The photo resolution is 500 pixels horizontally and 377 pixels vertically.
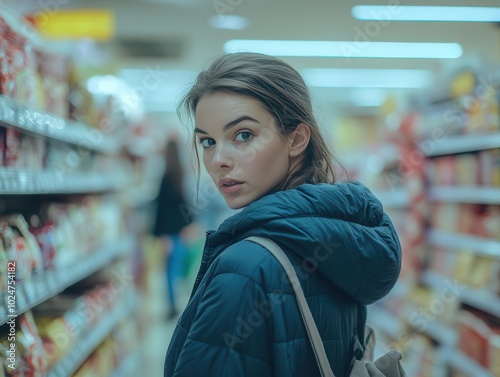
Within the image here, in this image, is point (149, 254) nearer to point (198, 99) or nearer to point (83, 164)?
point (83, 164)

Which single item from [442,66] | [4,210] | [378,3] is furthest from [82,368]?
[378,3]

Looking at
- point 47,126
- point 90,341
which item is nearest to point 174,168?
point 90,341

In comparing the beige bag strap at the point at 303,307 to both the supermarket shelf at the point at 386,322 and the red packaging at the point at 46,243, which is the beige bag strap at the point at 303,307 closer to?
the red packaging at the point at 46,243

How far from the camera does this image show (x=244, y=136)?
131cm

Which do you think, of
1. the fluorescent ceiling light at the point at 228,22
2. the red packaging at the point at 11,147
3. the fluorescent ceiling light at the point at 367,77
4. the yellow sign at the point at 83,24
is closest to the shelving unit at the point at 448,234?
the red packaging at the point at 11,147

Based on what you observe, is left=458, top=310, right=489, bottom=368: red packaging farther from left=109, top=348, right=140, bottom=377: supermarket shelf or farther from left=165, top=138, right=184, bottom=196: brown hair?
left=165, top=138, right=184, bottom=196: brown hair

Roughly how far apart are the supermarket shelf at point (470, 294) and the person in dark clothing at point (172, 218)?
2789mm

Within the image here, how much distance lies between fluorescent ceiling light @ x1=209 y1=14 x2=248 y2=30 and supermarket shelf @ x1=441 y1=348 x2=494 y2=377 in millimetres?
5211

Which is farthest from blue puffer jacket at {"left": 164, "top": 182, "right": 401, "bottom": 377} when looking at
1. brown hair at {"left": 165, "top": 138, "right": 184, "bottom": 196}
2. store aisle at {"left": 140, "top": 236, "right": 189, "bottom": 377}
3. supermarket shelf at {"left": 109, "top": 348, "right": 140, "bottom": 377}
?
brown hair at {"left": 165, "top": 138, "right": 184, "bottom": 196}

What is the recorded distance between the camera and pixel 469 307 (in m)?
3.53

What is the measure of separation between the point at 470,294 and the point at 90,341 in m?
2.19

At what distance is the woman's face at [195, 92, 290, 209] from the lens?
1.28 m

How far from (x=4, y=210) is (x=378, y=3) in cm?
497

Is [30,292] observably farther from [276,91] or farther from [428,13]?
[428,13]
